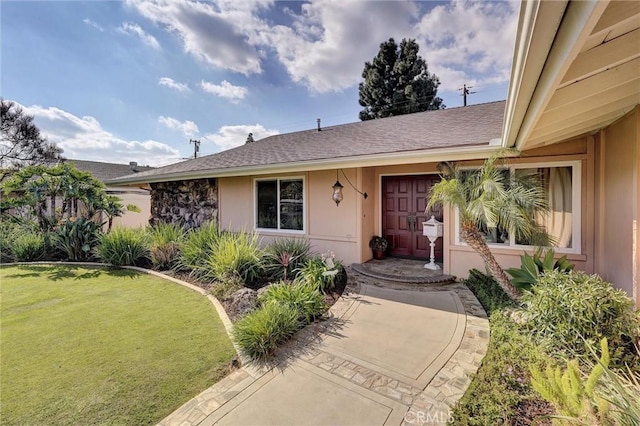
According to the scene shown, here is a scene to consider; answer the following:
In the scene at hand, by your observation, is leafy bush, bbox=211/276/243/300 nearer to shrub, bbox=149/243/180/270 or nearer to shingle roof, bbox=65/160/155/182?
shrub, bbox=149/243/180/270

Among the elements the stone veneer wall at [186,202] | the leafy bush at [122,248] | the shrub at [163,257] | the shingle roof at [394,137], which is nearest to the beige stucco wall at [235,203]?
the stone veneer wall at [186,202]

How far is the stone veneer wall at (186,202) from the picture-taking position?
10094mm

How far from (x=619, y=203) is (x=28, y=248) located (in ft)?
46.7

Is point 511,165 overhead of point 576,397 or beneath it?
overhead

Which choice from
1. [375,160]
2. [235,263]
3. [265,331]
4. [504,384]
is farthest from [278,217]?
[504,384]

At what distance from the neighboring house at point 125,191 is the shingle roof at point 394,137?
6.38 m

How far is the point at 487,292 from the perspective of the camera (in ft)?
16.6

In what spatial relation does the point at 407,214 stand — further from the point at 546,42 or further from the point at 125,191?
the point at 125,191

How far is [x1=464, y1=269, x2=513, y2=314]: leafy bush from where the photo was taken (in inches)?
178

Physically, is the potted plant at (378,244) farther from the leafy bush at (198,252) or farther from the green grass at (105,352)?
the green grass at (105,352)

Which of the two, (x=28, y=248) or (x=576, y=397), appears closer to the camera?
(x=576, y=397)

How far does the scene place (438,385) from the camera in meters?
2.84

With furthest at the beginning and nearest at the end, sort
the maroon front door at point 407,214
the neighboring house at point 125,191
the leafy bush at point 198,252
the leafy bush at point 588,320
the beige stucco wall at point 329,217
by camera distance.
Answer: the neighboring house at point 125,191 → the maroon front door at point 407,214 → the beige stucco wall at point 329,217 → the leafy bush at point 198,252 → the leafy bush at point 588,320

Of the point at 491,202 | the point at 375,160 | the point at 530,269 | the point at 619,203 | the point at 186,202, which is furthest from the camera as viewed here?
the point at 186,202
